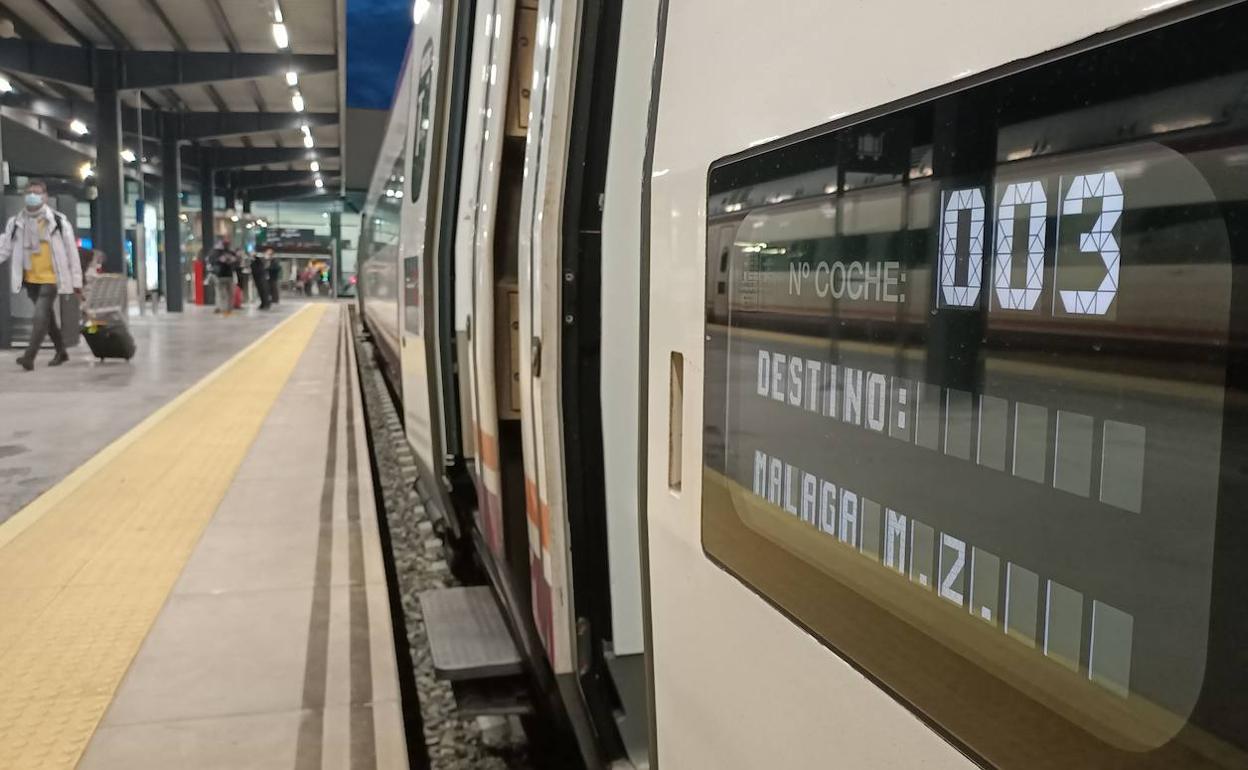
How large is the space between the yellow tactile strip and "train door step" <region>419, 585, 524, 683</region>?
102 cm

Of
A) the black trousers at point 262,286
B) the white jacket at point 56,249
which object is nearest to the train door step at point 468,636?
the white jacket at point 56,249

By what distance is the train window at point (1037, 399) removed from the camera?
0.70 m

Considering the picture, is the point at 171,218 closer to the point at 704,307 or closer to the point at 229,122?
the point at 229,122

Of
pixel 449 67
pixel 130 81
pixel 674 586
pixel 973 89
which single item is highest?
pixel 130 81

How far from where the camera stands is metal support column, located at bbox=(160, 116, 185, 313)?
1104 inches

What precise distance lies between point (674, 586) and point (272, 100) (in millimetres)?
28765

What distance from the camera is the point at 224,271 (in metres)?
27.1

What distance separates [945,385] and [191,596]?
12.6ft

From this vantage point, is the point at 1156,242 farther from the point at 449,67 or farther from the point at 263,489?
the point at 263,489

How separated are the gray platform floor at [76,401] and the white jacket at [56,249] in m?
1.09

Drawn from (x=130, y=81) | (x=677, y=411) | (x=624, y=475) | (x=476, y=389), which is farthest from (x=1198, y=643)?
(x=130, y=81)

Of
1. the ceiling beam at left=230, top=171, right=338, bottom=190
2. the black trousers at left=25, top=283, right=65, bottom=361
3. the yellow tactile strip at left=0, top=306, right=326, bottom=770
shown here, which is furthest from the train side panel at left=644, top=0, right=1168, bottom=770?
the ceiling beam at left=230, top=171, right=338, bottom=190

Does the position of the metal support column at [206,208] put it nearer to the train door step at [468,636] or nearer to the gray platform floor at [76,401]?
the gray platform floor at [76,401]

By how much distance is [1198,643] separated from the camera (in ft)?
2.33
